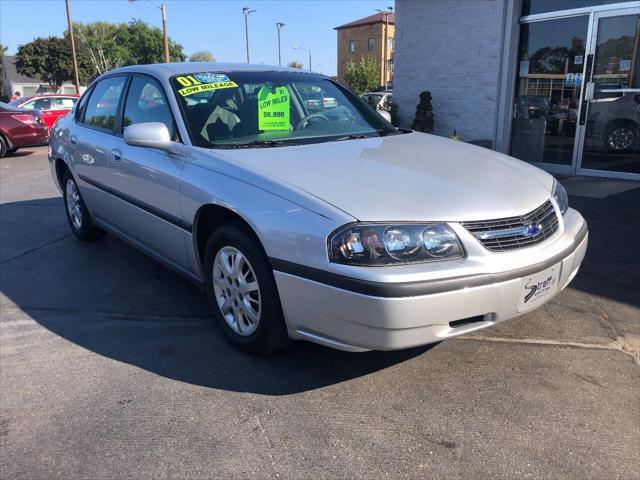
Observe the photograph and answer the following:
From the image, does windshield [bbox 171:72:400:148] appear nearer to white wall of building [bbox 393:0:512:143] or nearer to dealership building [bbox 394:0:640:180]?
dealership building [bbox 394:0:640:180]

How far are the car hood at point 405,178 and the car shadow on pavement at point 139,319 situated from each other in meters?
1.03

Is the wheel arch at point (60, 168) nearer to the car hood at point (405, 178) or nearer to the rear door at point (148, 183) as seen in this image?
the rear door at point (148, 183)

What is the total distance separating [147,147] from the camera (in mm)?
3600

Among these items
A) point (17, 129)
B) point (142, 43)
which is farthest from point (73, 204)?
point (142, 43)

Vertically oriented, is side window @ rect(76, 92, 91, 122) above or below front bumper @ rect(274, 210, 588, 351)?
above

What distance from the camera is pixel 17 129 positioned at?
13.5 metres

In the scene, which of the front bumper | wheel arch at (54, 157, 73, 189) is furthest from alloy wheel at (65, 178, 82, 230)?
the front bumper

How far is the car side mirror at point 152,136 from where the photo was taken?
11.0 ft

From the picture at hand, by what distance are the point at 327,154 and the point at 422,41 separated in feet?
26.7

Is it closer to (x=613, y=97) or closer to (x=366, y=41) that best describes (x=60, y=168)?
(x=613, y=97)

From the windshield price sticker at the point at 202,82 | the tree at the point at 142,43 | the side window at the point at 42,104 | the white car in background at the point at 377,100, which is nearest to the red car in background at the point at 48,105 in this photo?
the side window at the point at 42,104

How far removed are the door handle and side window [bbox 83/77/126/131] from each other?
37 cm

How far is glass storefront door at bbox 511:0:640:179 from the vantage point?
7926mm

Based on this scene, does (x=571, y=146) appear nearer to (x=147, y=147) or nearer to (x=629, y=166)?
(x=629, y=166)
